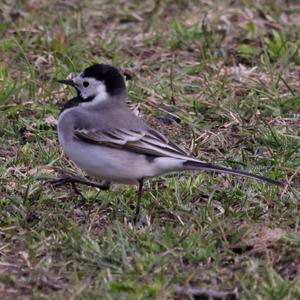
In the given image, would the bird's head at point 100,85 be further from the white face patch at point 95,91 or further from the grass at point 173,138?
the grass at point 173,138

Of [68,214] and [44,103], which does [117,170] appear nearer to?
[68,214]

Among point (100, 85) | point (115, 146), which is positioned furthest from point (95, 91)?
point (115, 146)

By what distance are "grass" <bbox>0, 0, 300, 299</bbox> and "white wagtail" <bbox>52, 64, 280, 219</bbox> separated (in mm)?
317

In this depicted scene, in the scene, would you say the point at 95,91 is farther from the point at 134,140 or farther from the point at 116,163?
the point at 116,163

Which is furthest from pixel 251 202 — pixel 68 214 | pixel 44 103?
pixel 44 103

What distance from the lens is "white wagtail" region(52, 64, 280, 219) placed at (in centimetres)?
630

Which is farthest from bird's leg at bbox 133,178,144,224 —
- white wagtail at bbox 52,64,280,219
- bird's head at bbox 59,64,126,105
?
bird's head at bbox 59,64,126,105

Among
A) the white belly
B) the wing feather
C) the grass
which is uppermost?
the wing feather

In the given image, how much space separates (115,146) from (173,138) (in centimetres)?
155

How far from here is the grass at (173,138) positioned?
18.1 ft

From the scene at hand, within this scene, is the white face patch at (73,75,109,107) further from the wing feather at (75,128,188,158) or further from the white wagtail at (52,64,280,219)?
the wing feather at (75,128,188,158)

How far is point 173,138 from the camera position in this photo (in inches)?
309

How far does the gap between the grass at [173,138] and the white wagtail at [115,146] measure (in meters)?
0.32

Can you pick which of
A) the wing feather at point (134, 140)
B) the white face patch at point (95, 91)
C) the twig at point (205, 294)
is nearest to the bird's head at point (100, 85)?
the white face patch at point (95, 91)
